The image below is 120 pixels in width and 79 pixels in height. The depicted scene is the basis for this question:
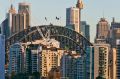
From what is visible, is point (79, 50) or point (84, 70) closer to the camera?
point (84, 70)

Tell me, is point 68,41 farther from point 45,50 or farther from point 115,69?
point 115,69

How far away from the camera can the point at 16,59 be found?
10894 cm

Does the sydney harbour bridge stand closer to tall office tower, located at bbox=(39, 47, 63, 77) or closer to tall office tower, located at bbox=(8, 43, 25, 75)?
tall office tower, located at bbox=(8, 43, 25, 75)

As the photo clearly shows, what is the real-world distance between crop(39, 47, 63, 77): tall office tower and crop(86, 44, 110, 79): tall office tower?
816 centimetres

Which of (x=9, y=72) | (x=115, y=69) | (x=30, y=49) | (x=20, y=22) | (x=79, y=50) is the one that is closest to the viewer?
(x=115, y=69)

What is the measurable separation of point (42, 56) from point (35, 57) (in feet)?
8.20

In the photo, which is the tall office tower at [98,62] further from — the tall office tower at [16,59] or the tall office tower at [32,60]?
the tall office tower at [16,59]

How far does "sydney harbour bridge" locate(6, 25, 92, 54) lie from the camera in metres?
118

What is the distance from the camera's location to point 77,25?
163250 mm

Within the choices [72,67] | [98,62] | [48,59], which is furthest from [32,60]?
[98,62]

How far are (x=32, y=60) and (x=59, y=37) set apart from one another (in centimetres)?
1867

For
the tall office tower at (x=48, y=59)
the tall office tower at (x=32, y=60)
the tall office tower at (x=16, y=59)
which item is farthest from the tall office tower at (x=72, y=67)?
the tall office tower at (x=16, y=59)

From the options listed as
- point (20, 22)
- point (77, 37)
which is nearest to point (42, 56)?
point (77, 37)

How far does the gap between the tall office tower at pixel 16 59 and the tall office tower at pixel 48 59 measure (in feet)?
8.65
